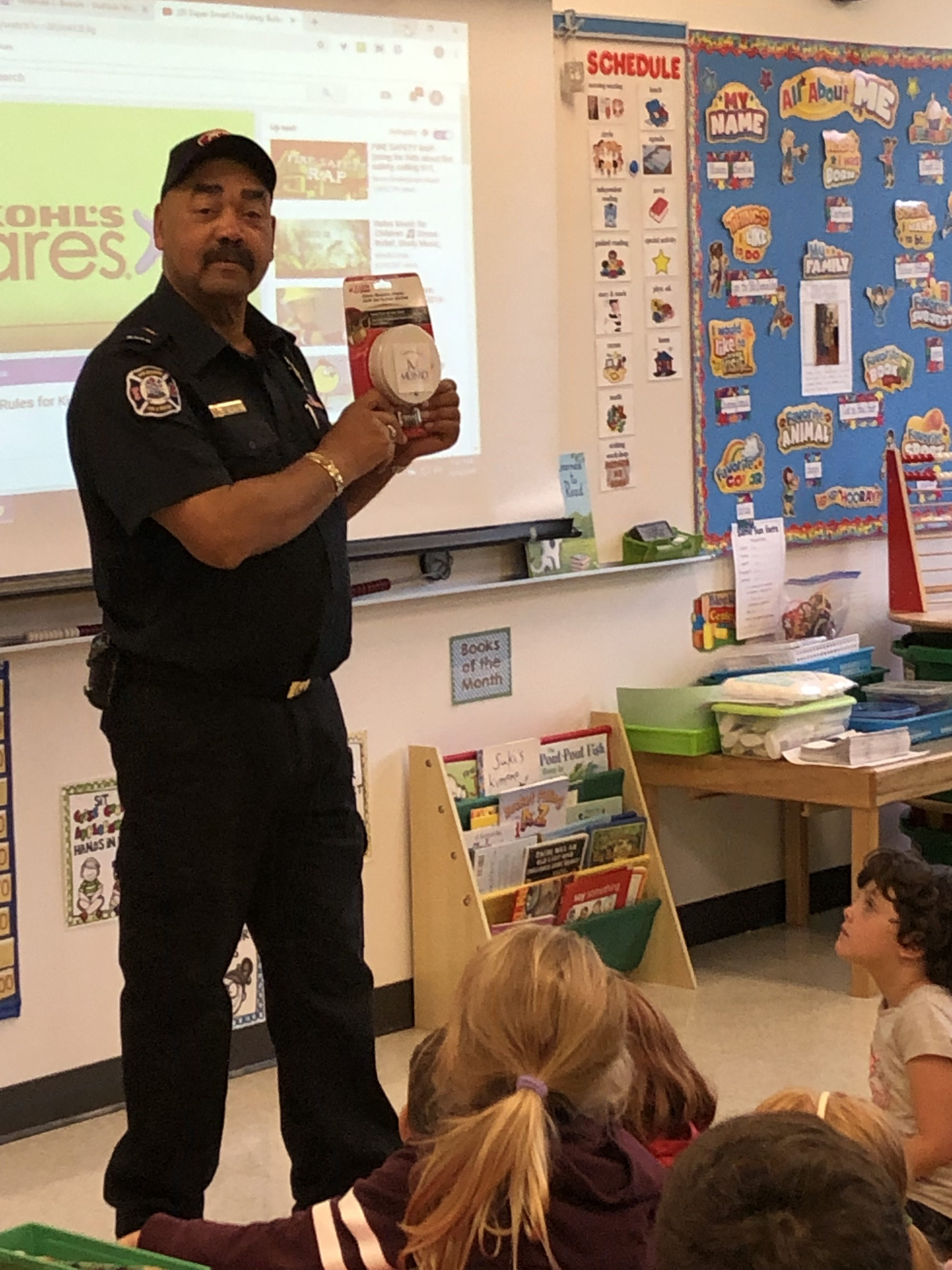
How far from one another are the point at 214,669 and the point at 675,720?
6.33ft

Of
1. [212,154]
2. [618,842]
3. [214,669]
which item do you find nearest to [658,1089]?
[214,669]

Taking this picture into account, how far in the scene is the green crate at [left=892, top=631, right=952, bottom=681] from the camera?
433 cm

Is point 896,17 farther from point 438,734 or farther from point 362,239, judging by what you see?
point 438,734

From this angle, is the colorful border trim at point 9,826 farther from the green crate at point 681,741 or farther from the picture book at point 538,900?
the green crate at point 681,741

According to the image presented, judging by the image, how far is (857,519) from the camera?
14.9 ft

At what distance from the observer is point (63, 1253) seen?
5.65ft

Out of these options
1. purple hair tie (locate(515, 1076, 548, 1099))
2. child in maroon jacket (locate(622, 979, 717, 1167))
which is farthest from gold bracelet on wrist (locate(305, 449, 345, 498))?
purple hair tie (locate(515, 1076, 548, 1099))

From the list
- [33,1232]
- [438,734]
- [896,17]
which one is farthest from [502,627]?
[33,1232]

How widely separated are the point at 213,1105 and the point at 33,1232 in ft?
2.07

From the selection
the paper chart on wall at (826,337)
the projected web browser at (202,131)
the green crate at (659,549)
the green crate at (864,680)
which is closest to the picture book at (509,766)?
the green crate at (659,549)

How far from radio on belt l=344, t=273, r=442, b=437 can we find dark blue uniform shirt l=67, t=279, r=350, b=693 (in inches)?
5.5

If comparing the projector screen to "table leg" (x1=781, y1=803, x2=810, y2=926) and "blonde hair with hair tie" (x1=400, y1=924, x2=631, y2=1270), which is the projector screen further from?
"blonde hair with hair tie" (x1=400, y1=924, x2=631, y2=1270)

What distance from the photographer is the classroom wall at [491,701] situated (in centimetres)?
321

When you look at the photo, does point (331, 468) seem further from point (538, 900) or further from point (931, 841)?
point (931, 841)
